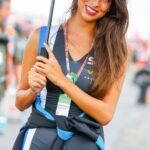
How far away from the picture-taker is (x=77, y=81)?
3.51m

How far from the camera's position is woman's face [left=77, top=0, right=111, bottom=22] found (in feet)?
11.8

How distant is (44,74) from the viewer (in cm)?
338

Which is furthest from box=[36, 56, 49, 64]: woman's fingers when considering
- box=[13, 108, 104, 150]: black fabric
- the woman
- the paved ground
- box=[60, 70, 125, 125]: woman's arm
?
the paved ground

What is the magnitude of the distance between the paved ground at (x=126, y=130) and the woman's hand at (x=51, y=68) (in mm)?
5561

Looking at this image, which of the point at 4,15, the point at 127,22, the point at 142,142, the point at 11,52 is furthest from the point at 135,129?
the point at 127,22

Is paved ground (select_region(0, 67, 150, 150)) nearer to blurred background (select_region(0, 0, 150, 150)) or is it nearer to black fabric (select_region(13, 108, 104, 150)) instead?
blurred background (select_region(0, 0, 150, 150))

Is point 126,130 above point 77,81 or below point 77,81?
below

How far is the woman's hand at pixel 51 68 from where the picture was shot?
337 cm

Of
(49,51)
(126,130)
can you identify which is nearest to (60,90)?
(49,51)

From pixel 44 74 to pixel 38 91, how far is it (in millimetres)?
92

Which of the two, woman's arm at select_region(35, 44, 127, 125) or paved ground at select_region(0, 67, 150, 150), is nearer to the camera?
woman's arm at select_region(35, 44, 127, 125)

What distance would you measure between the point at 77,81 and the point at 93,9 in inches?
15.4

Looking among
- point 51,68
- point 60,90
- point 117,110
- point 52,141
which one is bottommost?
point 117,110

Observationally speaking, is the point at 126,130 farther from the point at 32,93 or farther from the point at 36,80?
the point at 36,80
